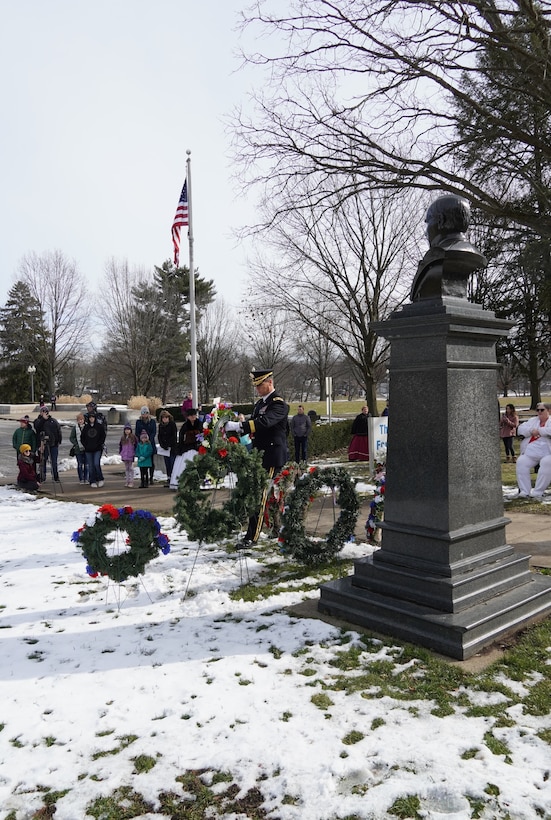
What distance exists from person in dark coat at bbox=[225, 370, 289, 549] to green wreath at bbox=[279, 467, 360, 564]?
911 millimetres

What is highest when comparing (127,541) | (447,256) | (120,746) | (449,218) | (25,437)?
(449,218)

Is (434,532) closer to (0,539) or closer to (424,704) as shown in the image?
(424,704)

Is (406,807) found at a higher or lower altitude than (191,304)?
lower

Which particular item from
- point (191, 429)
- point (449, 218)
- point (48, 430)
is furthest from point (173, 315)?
point (449, 218)

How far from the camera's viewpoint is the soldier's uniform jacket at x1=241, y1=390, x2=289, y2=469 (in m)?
6.63

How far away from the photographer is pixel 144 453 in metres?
12.2

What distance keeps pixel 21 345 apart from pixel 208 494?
49.1 meters

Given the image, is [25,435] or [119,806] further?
[25,435]

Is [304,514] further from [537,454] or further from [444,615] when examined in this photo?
[537,454]

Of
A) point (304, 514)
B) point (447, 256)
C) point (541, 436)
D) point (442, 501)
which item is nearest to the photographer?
point (442, 501)

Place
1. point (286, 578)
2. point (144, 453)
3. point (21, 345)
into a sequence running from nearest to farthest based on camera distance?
point (286, 578) < point (144, 453) < point (21, 345)

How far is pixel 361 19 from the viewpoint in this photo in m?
8.47

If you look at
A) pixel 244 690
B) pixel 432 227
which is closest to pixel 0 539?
pixel 244 690

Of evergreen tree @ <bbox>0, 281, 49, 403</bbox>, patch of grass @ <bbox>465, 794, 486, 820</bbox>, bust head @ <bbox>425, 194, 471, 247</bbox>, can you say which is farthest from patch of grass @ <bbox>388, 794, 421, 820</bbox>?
evergreen tree @ <bbox>0, 281, 49, 403</bbox>
